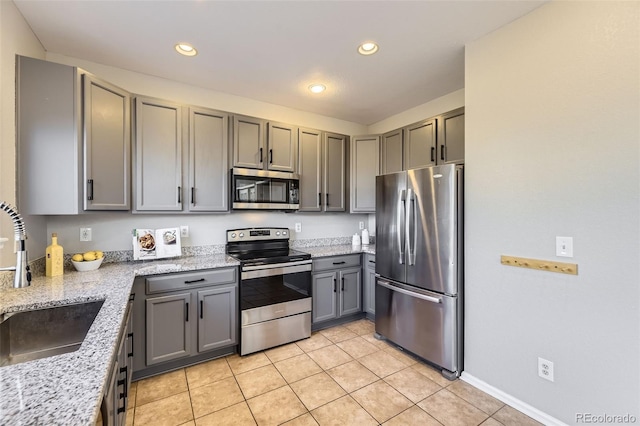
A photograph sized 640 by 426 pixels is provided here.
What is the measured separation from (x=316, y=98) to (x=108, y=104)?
200cm

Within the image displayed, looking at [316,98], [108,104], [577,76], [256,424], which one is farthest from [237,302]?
[577,76]

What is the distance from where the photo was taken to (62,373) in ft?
2.69

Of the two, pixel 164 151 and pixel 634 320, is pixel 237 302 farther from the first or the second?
pixel 634 320

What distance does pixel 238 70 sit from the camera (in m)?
2.57

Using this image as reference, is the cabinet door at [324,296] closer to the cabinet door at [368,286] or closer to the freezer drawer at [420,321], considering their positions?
the cabinet door at [368,286]

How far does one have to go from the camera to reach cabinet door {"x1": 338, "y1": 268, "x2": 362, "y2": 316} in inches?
129

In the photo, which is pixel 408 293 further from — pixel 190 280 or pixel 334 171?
pixel 190 280

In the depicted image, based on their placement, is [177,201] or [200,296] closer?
[200,296]

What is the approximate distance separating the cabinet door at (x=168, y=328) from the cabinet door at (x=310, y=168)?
161cm

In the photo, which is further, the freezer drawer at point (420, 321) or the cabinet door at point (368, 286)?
the cabinet door at point (368, 286)

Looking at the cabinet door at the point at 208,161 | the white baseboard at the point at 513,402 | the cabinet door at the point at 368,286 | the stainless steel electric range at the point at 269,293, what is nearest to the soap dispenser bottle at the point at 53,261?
the cabinet door at the point at 208,161

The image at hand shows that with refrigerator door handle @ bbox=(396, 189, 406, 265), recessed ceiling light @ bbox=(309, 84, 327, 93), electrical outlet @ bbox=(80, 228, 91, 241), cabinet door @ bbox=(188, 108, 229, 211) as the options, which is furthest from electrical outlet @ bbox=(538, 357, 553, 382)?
electrical outlet @ bbox=(80, 228, 91, 241)

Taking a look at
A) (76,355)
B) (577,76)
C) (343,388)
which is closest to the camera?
(76,355)

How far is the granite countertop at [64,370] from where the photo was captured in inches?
25.8
